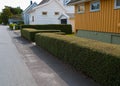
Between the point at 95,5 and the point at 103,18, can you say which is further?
the point at 95,5

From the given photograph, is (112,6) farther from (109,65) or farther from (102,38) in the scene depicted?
(109,65)

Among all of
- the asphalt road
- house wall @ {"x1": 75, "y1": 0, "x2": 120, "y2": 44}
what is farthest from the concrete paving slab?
house wall @ {"x1": 75, "y1": 0, "x2": 120, "y2": 44}

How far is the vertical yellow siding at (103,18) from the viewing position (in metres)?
13.1

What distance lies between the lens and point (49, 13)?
149 ft

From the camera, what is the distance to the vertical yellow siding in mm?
13086

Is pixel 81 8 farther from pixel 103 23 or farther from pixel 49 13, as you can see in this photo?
pixel 49 13

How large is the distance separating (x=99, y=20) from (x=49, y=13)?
31016 millimetres

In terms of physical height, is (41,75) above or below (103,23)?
below

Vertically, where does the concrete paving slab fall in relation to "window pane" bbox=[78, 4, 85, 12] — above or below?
below

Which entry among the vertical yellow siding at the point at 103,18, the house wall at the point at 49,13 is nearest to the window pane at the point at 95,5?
the vertical yellow siding at the point at 103,18

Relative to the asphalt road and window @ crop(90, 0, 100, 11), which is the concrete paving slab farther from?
window @ crop(90, 0, 100, 11)

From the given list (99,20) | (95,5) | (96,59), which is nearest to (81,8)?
(95,5)

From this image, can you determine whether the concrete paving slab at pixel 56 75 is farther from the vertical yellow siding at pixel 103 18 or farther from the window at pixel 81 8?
the window at pixel 81 8

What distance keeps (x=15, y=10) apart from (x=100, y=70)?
132150 millimetres
